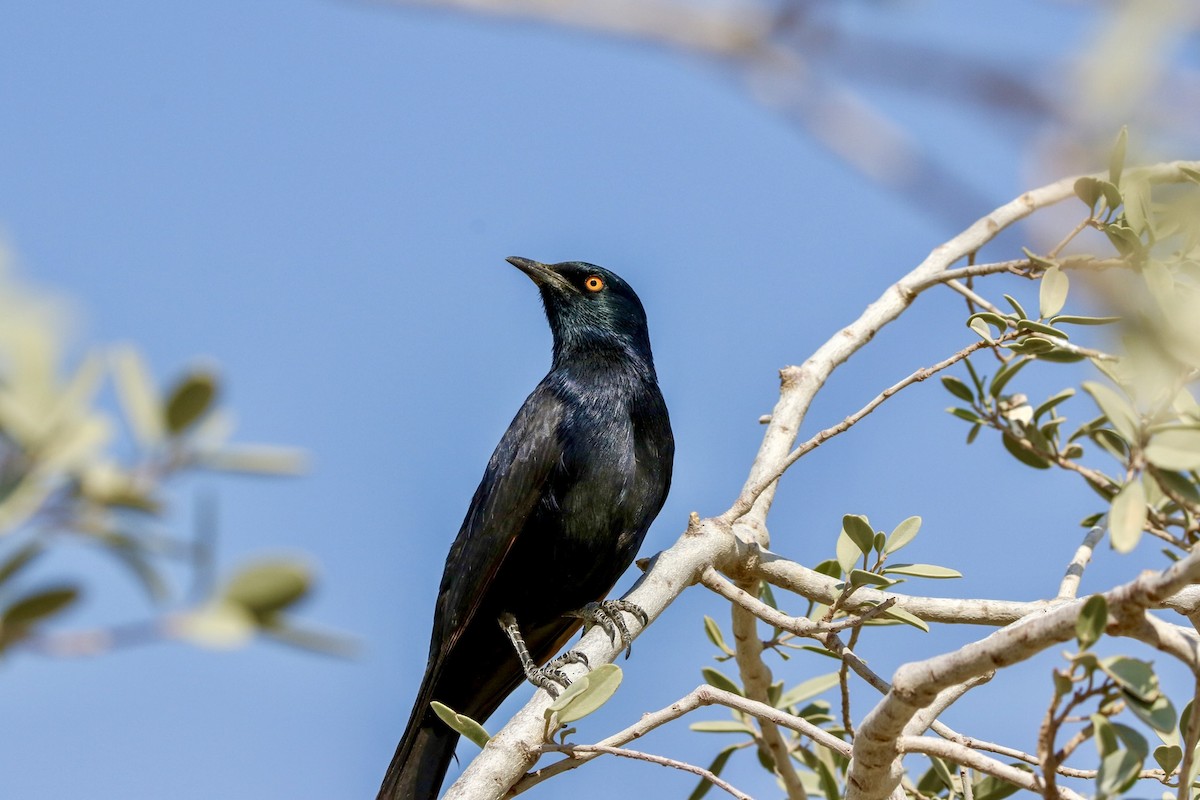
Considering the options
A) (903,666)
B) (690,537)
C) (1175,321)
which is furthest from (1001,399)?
(1175,321)

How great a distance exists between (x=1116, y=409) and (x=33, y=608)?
1.76m

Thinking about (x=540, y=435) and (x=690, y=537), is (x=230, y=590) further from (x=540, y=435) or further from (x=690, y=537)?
(x=540, y=435)

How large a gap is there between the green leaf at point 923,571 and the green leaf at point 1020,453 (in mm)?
396

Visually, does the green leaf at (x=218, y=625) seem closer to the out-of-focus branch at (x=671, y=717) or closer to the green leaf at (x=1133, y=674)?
the green leaf at (x=1133, y=674)

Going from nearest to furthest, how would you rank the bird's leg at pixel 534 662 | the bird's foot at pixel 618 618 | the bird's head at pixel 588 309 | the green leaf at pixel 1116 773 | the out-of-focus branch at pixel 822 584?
the green leaf at pixel 1116 773 → the out-of-focus branch at pixel 822 584 → the bird's foot at pixel 618 618 → the bird's leg at pixel 534 662 → the bird's head at pixel 588 309

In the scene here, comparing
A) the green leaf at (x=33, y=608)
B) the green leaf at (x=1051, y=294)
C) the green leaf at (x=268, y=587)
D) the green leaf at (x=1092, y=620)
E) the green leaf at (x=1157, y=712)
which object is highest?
the green leaf at (x=1051, y=294)

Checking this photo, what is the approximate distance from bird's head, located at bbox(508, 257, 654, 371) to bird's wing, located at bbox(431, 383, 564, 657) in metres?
0.60

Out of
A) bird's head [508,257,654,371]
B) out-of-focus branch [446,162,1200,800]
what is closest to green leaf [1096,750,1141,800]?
out-of-focus branch [446,162,1200,800]

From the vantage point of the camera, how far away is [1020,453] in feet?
11.1

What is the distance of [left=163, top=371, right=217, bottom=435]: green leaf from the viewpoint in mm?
1166

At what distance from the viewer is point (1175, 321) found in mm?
1420

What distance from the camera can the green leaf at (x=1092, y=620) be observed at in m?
2.09

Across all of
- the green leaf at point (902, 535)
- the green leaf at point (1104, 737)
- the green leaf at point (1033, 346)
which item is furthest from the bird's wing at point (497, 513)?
the green leaf at point (1104, 737)

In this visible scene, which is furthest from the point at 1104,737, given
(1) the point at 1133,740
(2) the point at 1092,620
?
(2) the point at 1092,620
